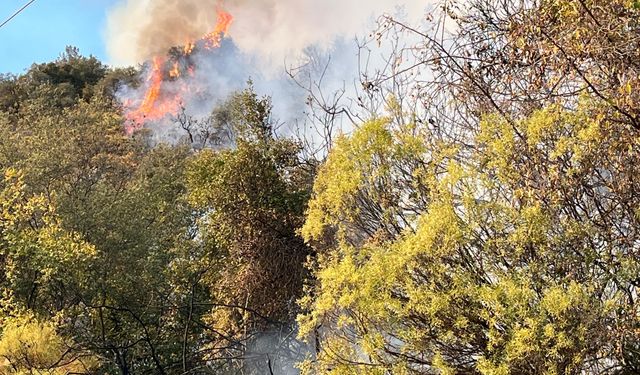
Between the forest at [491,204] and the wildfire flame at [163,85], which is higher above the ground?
the wildfire flame at [163,85]

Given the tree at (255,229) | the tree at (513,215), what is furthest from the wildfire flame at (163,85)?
the tree at (513,215)

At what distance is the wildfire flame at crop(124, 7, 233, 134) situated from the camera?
2344cm

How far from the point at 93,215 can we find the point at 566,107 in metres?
9.67

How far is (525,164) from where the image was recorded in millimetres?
3238

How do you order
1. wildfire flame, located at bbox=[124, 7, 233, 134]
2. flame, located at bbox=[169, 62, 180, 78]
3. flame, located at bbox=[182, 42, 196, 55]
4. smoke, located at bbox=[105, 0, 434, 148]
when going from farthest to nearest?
flame, located at bbox=[182, 42, 196, 55]
flame, located at bbox=[169, 62, 180, 78]
wildfire flame, located at bbox=[124, 7, 233, 134]
smoke, located at bbox=[105, 0, 434, 148]

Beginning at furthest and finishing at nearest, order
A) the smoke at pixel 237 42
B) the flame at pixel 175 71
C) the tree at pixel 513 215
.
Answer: the flame at pixel 175 71, the smoke at pixel 237 42, the tree at pixel 513 215

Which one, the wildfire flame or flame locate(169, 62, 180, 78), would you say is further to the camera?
flame locate(169, 62, 180, 78)

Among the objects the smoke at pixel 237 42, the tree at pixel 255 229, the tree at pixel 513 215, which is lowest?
the tree at pixel 513 215

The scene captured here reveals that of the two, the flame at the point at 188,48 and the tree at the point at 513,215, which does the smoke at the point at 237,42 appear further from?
the tree at the point at 513,215

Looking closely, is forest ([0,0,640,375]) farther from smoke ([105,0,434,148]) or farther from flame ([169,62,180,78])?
flame ([169,62,180,78])

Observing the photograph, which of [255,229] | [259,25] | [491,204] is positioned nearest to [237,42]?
[259,25]

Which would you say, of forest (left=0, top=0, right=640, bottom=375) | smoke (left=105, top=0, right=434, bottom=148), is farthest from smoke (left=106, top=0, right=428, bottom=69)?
forest (left=0, top=0, right=640, bottom=375)

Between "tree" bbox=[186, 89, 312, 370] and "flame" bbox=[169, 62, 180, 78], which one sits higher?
"flame" bbox=[169, 62, 180, 78]

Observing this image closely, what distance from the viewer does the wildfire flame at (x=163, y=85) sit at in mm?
23438
